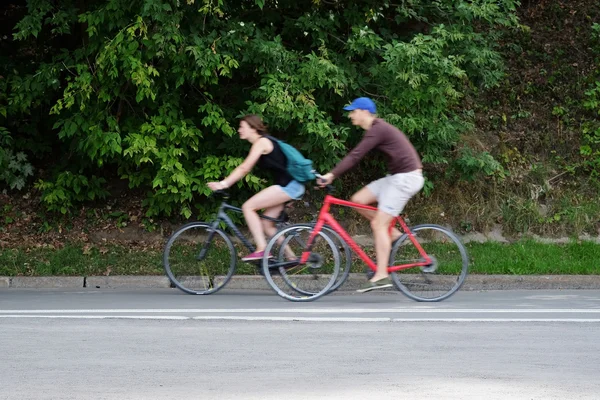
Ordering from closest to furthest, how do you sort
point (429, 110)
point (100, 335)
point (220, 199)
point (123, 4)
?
point (100, 335) → point (123, 4) → point (429, 110) → point (220, 199)

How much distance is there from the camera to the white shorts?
1070 cm

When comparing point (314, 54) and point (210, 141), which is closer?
point (314, 54)

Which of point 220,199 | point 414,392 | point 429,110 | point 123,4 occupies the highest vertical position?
point 123,4

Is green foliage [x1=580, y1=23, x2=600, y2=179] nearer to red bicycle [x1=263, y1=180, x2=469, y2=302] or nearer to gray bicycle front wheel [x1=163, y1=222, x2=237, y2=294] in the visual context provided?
red bicycle [x1=263, y1=180, x2=469, y2=302]

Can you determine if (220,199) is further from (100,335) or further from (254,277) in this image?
(100,335)

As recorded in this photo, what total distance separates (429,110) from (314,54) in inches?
68.3

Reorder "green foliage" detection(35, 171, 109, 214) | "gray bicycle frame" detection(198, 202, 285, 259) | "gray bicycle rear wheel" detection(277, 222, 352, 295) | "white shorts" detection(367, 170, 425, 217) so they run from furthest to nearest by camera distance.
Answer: "green foliage" detection(35, 171, 109, 214), "gray bicycle frame" detection(198, 202, 285, 259), "gray bicycle rear wheel" detection(277, 222, 352, 295), "white shorts" detection(367, 170, 425, 217)

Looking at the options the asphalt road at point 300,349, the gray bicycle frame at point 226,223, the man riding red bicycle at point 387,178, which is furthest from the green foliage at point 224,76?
the asphalt road at point 300,349

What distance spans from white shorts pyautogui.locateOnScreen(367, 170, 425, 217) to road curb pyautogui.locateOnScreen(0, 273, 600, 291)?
7.36 ft

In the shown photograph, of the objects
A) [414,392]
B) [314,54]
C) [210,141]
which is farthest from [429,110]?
[414,392]

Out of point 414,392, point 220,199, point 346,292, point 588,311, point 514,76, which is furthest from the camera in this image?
point 514,76

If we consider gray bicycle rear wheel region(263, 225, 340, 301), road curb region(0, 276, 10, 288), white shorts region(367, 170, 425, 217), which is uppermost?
white shorts region(367, 170, 425, 217)

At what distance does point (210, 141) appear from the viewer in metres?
15.8

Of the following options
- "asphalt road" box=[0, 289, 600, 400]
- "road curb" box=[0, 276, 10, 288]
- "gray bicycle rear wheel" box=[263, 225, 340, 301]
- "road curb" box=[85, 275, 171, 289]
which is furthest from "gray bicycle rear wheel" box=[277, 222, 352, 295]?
"road curb" box=[0, 276, 10, 288]
